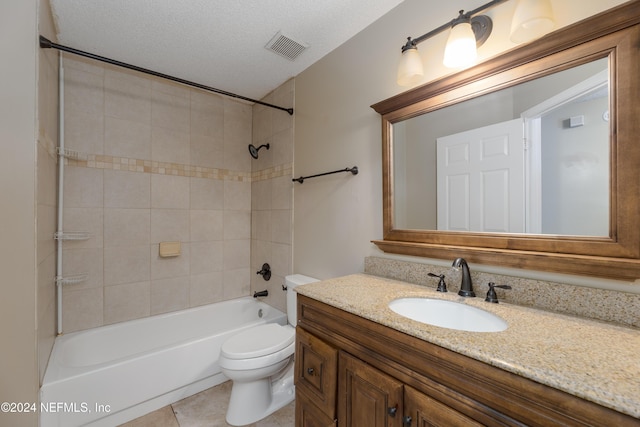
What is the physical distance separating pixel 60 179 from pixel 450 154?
2506mm

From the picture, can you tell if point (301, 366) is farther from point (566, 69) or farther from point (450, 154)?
point (566, 69)

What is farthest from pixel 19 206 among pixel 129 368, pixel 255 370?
pixel 255 370

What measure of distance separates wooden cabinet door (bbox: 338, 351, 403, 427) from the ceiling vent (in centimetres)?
185

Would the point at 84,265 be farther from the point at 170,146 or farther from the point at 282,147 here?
the point at 282,147

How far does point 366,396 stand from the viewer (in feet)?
3.00

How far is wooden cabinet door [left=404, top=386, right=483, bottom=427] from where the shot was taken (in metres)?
0.69

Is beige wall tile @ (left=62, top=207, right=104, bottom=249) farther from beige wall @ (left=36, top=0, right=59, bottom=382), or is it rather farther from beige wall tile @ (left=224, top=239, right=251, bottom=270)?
beige wall tile @ (left=224, top=239, right=251, bottom=270)

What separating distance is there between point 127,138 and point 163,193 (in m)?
0.50

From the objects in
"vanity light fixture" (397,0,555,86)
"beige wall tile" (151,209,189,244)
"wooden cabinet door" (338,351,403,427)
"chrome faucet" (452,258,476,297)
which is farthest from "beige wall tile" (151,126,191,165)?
"chrome faucet" (452,258,476,297)

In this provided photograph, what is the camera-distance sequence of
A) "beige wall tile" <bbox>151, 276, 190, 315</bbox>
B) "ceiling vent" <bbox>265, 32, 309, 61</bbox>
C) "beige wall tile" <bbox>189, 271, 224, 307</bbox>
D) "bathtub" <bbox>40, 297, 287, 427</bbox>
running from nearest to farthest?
"bathtub" <bbox>40, 297, 287, 427</bbox>, "ceiling vent" <bbox>265, 32, 309, 61</bbox>, "beige wall tile" <bbox>151, 276, 190, 315</bbox>, "beige wall tile" <bbox>189, 271, 224, 307</bbox>

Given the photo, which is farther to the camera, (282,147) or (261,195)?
(261,195)

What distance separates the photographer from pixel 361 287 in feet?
4.11

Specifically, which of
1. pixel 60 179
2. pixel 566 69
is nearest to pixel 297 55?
pixel 566 69

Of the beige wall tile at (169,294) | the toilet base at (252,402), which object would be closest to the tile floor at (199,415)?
the toilet base at (252,402)
